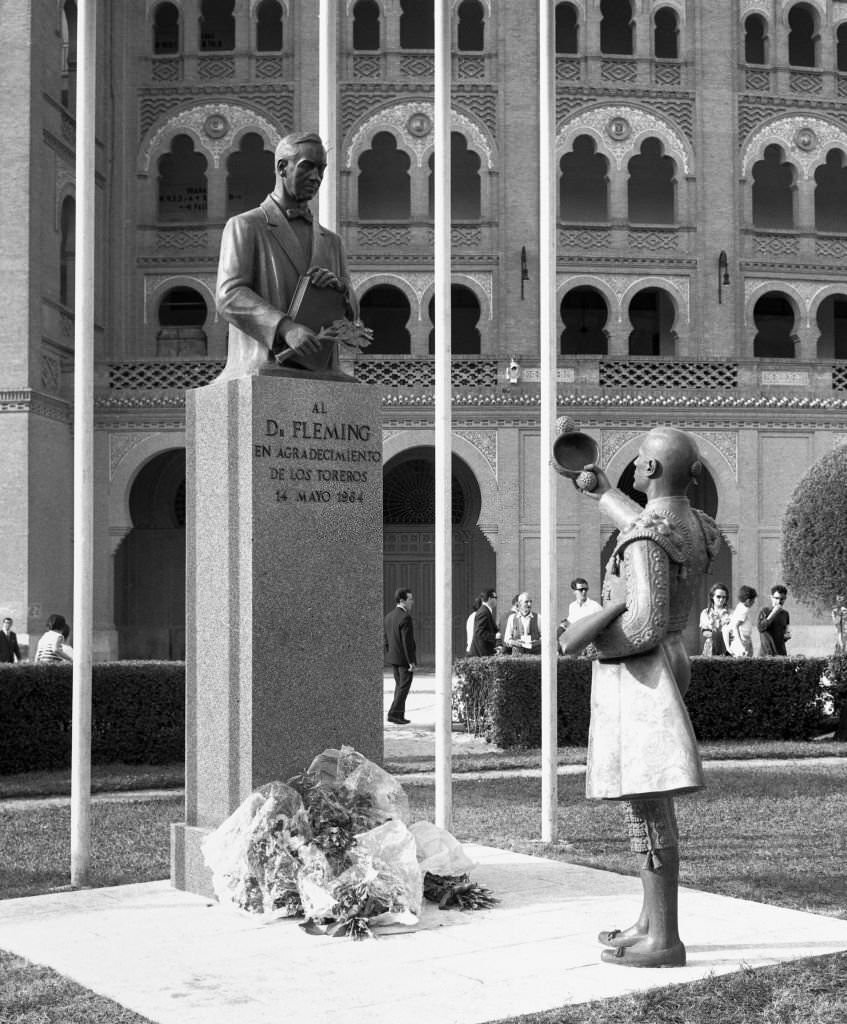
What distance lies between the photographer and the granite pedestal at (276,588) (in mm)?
7340

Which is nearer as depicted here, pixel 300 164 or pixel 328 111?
pixel 300 164

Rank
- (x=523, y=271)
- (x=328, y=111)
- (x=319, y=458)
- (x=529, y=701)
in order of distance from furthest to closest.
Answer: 1. (x=523, y=271)
2. (x=529, y=701)
3. (x=328, y=111)
4. (x=319, y=458)

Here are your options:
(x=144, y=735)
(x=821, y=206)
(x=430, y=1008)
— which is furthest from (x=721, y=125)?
(x=430, y=1008)

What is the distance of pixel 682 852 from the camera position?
32.0ft

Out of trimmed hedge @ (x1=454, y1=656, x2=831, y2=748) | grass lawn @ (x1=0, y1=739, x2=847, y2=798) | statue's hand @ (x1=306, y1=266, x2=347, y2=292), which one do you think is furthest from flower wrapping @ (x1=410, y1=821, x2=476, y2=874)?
trimmed hedge @ (x1=454, y1=656, x2=831, y2=748)

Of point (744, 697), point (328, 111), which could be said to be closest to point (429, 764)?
point (744, 697)

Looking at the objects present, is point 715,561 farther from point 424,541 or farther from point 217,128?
point 217,128

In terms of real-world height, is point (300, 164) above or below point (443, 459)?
above

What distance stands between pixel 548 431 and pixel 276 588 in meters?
3.61

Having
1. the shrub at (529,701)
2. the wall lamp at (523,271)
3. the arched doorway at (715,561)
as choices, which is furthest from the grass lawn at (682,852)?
the wall lamp at (523,271)

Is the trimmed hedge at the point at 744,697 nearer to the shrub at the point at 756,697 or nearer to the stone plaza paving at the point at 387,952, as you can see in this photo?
the shrub at the point at 756,697

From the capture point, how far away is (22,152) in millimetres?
27969

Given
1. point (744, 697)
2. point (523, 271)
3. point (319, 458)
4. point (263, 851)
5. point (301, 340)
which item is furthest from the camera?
point (523, 271)

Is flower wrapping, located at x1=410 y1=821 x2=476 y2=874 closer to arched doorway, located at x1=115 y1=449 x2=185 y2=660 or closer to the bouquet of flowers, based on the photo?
the bouquet of flowers
